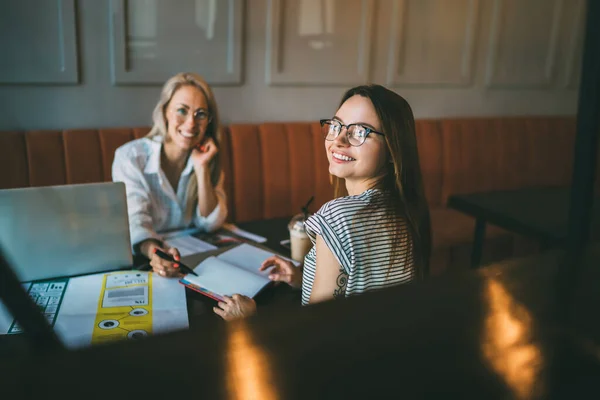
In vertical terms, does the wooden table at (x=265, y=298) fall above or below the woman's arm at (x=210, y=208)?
below

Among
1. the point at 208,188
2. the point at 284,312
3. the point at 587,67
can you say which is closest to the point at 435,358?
the point at 284,312

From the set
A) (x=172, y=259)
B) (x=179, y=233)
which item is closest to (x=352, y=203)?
(x=172, y=259)

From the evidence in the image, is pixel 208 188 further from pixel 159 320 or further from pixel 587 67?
pixel 587 67

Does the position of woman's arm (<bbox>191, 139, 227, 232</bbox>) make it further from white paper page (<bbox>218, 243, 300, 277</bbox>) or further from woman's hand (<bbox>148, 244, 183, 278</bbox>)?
woman's hand (<bbox>148, 244, 183, 278</bbox>)

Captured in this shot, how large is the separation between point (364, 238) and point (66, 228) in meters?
0.67

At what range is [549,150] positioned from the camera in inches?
127

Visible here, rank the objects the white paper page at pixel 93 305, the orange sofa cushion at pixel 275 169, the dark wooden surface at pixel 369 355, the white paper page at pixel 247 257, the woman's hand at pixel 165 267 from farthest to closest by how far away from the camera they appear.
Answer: the orange sofa cushion at pixel 275 169
the white paper page at pixel 247 257
the woman's hand at pixel 165 267
the white paper page at pixel 93 305
the dark wooden surface at pixel 369 355

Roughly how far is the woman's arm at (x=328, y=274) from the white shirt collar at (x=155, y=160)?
3.36 feet

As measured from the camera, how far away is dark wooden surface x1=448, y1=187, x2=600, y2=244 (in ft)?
6.31

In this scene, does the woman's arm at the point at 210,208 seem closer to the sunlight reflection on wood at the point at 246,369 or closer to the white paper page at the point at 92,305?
the white paper page at the point at 92,305

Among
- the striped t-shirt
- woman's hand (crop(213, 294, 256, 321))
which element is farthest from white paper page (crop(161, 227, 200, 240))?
the striped t-shirt

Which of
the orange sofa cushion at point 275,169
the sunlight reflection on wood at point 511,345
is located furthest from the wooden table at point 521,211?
the sunlight reflection on wood at point 511,345

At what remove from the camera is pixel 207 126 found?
1.88 metres

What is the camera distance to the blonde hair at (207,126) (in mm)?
1832
